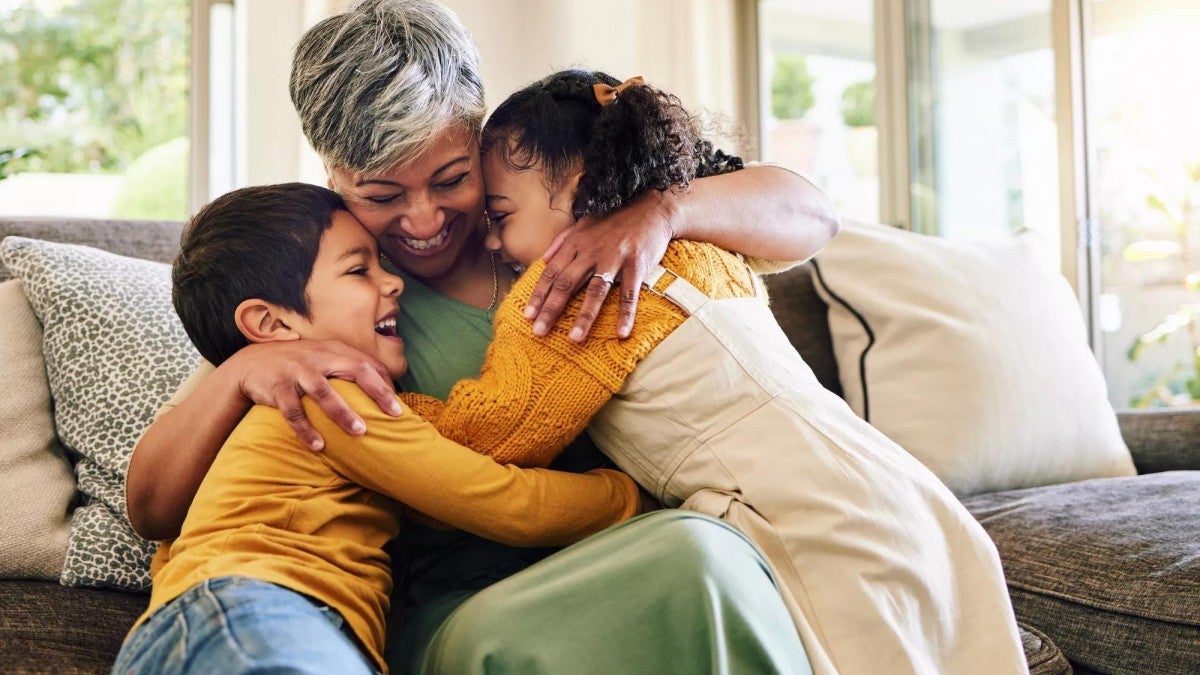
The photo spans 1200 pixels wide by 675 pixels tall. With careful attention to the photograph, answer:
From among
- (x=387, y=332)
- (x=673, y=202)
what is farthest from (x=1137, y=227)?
(x=387, y=332)

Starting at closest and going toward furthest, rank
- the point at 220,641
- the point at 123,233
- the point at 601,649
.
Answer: the point at 220,641, the point at 601,649, the point at 123,233

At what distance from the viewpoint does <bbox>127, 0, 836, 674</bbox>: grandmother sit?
1.06m

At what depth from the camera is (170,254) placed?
1.97 m

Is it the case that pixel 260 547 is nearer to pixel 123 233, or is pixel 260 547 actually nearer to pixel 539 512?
pixel 539 512

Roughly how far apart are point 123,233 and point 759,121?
2946 mm

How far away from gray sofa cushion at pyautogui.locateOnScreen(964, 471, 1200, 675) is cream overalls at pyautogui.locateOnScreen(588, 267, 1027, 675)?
39 cm

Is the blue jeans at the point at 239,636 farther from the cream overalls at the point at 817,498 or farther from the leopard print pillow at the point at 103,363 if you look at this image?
the leopard print pillow at the point at 103,363

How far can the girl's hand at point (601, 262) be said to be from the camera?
1249mm

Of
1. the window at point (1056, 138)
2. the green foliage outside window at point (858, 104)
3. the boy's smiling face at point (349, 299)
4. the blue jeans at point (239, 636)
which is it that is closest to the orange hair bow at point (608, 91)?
the boy's smiling face at point (349, 299)

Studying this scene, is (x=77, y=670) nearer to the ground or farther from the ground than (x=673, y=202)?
nearer to the ground

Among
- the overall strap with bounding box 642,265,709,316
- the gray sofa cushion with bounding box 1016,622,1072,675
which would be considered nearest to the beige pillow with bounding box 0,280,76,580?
the overall strap with bounding box 642,265,709,316

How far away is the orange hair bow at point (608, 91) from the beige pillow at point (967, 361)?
3.00 ft

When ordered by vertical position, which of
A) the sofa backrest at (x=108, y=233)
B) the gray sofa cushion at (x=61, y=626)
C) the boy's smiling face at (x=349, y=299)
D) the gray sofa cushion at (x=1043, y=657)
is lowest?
the gray sofa cushion at (x=1043, y=657)

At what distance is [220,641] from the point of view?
3.11ft
